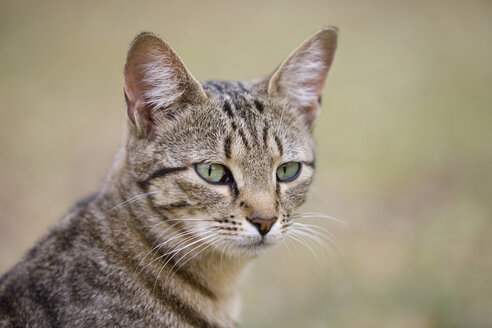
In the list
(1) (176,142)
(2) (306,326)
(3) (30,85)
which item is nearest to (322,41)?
(1) (176,142)

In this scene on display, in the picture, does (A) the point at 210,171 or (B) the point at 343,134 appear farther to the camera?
(B) the point at 343,134

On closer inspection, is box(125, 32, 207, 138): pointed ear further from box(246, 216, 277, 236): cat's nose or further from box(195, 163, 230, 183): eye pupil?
box(246, 216, 277, 236): cat's nose

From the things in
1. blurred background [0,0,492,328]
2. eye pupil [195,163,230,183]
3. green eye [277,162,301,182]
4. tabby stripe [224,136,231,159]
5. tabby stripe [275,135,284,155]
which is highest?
tabby stripe [224,136,231,159]

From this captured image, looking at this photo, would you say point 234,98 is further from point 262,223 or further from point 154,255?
point 154,255

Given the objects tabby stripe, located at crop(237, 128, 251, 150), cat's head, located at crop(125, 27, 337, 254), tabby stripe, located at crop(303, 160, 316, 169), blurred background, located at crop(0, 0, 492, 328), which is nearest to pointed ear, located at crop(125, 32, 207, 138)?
cat's head, located at crop(125, 27, 337, 254)

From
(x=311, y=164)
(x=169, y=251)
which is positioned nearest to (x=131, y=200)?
(x=169, y=251)

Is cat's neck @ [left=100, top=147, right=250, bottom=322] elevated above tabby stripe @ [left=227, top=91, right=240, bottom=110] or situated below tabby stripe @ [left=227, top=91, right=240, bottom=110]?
below

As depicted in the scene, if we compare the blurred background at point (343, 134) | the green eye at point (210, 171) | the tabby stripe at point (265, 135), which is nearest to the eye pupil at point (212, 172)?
the green eye at point (210, 171)
